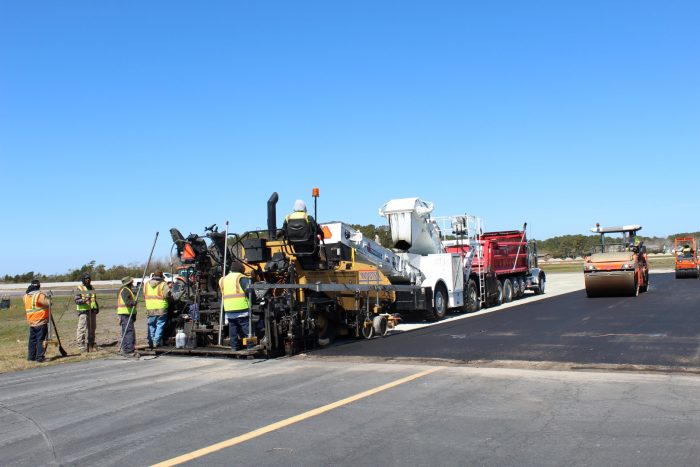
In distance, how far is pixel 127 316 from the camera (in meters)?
13.1

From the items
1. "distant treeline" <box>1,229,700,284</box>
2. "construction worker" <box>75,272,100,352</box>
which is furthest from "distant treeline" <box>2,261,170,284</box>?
"construction worker" <box>75,272,100,352</box>

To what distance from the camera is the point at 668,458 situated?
5.07 metres

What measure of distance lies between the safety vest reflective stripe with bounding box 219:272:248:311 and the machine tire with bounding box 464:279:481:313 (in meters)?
11.1

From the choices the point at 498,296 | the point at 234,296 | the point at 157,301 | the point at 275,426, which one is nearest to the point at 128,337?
the point at 157,301

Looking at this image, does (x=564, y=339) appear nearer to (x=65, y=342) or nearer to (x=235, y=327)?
(x=235, y=327)

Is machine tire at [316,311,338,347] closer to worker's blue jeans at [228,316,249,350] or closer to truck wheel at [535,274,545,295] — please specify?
worker's blue jeans at [228,316,249,350]

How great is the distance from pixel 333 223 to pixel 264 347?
4.21m

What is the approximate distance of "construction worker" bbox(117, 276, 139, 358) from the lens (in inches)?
506

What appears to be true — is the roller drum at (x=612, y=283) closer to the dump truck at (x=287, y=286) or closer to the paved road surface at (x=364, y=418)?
the dump truck at (x=287, y=286)

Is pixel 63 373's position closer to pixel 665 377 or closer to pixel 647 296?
pixel 665 377

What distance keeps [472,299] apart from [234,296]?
1202 cm

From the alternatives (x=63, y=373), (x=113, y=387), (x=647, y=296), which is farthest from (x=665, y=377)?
(x=647, y=296)

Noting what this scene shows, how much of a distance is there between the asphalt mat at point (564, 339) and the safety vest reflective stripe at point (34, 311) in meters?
5.60

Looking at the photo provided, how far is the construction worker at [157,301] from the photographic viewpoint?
12.8 m
